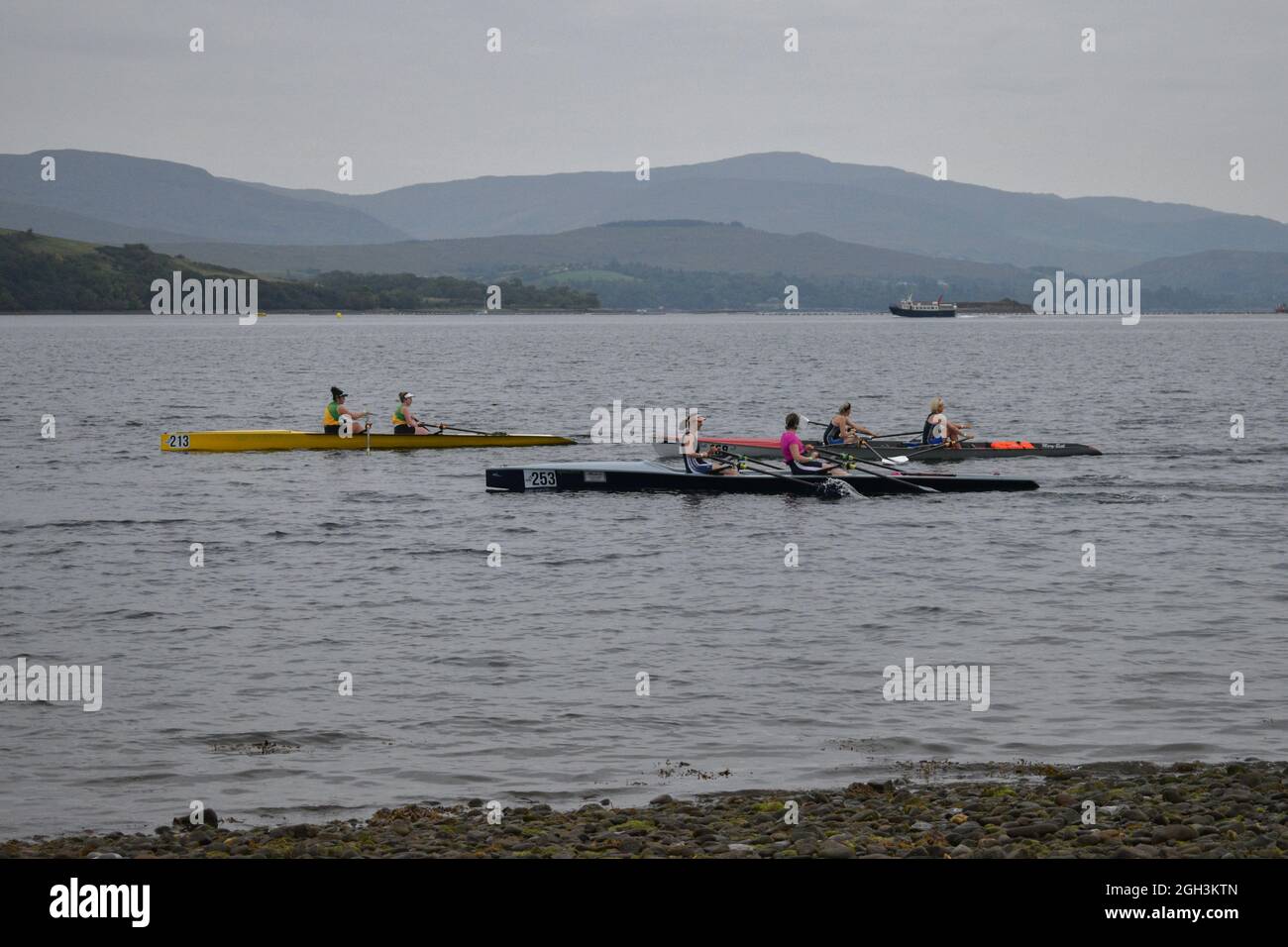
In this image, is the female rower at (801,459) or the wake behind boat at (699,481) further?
the wake behind boat at (699,481)

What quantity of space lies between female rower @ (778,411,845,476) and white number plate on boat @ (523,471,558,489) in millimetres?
5441

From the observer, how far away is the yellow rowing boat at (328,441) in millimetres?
40094

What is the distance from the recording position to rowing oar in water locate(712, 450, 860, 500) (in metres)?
31.8

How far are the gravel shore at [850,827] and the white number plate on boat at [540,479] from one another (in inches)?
835

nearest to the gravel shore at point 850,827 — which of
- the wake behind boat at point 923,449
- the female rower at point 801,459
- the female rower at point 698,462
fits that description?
the female rower at point 801,459

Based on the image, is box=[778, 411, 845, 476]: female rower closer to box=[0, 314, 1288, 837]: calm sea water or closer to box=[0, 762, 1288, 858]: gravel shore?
box=[0, 314, 1288, 837]: calm sea water

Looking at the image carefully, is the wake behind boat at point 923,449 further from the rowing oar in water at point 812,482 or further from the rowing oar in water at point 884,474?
the rowing oar in water at point 812,482

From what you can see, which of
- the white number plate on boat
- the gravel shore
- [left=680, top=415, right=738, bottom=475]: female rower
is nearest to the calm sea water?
the white number plate on boat

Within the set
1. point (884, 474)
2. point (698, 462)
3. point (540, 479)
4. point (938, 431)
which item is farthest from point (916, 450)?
point (540, 479)

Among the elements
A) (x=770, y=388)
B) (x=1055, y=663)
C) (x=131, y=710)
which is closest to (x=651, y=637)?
(x=1055, y=663)

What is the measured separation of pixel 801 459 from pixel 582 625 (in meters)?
12.5

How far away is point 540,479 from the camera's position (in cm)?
3369
